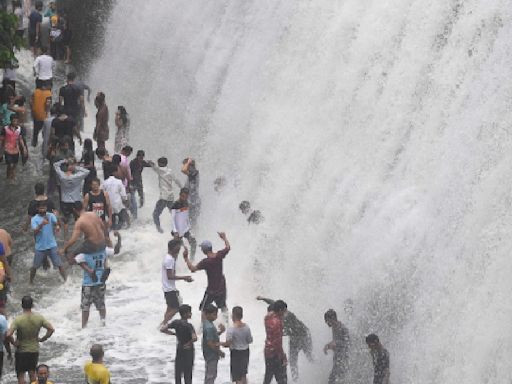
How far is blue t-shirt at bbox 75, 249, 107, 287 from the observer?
20.0m

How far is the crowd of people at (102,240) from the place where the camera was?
58.3ft

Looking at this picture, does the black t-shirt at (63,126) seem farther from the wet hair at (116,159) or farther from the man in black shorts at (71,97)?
the wet hair at (116,159)

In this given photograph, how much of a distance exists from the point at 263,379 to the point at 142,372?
1.66 meters

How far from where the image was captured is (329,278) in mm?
20578

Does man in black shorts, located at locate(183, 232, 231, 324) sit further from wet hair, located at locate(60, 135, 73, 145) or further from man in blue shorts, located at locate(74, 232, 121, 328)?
wet hair, located at locate(60, 135, 73, 145)

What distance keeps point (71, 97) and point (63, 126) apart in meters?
1.73

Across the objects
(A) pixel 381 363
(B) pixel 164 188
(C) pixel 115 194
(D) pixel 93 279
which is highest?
(B) pixel 164 188

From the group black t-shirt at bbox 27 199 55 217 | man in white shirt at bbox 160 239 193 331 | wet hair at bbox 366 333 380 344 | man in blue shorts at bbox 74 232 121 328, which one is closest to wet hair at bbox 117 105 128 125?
black t-shirt at bbox 27 199 55 217

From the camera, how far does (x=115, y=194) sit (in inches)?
893

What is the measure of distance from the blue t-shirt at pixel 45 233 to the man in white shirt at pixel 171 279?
6.70 ft

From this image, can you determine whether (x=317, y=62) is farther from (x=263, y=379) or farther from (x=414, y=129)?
(x=263, y=379)

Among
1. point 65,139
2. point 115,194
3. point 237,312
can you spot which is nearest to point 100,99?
point 65,139

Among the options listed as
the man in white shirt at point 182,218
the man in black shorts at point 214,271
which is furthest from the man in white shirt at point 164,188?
the man in black shorts at point 214,271

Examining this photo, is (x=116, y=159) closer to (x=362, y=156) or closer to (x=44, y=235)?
(x=44, y=235)
